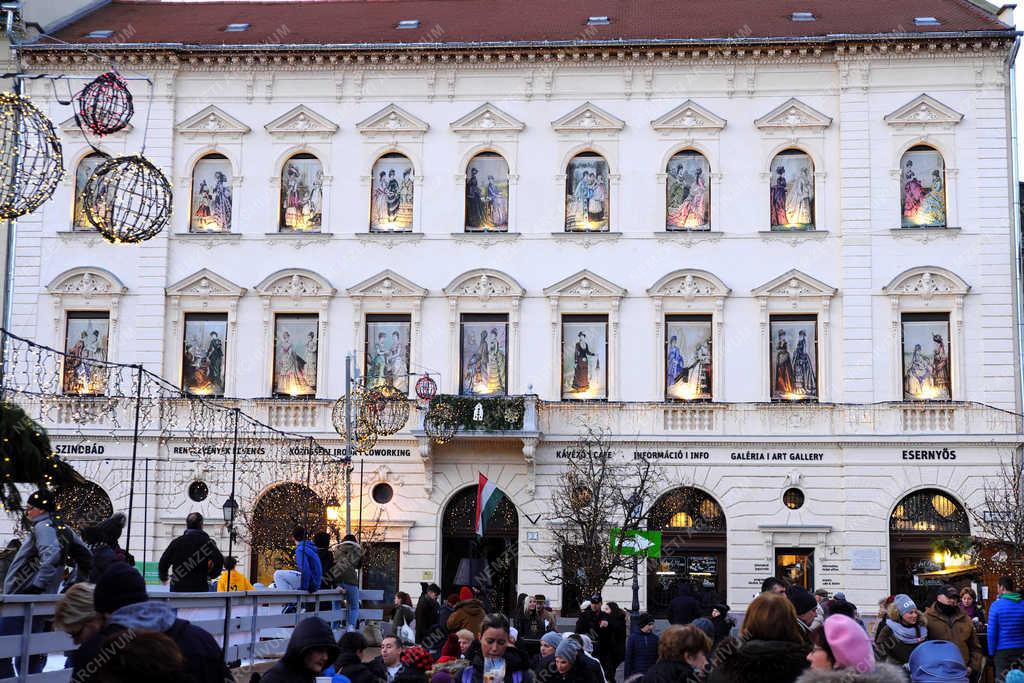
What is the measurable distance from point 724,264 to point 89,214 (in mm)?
23954

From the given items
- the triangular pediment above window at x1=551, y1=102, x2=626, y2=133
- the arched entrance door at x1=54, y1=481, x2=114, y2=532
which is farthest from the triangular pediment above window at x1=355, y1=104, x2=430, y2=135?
the arched entrance door at x1=54, y1=481, x2=114, y2=532

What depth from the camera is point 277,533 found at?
36594 millimetres

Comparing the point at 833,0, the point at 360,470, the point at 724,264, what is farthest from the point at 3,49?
the point at 833,0

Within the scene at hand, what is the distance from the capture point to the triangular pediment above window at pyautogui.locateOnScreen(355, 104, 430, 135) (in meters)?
40.2

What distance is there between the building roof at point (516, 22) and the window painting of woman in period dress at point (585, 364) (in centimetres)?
823

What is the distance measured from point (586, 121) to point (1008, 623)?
25.1 m

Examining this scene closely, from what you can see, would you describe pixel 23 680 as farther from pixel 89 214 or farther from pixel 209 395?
pixel 209 395

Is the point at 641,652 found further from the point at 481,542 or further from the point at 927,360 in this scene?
the point at 927,360

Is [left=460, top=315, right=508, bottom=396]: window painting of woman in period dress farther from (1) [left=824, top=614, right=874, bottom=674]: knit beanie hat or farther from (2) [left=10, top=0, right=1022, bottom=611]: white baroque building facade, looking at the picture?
(1) [left=824, top=614, right=874, bottom=674]: knit beanie hat

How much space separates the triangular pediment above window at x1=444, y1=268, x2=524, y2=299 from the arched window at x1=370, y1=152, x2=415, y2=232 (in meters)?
2.20

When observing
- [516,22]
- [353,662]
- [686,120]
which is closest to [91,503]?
[516,22]

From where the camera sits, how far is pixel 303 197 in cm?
4050

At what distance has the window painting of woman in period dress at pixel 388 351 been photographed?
39.3 metres

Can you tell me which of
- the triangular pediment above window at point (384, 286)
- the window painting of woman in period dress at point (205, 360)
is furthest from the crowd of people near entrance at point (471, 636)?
the window painting of woman in period dress at point (205, 360)
